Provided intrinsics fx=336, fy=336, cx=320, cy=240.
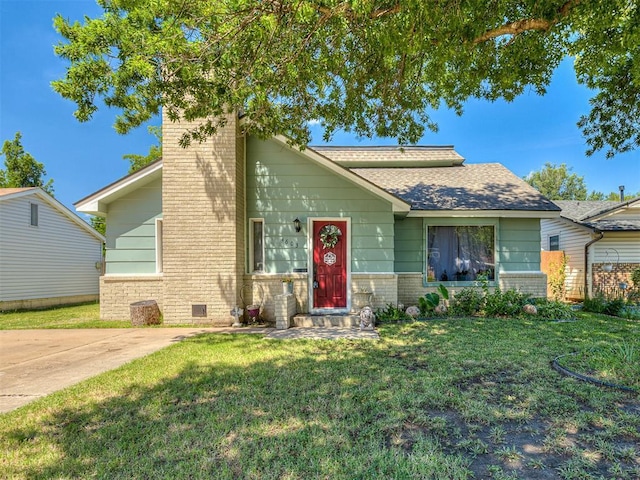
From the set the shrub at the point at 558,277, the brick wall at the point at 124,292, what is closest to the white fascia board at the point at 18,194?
the brick wall at the point at 124,292

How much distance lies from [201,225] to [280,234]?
1943 millimetres

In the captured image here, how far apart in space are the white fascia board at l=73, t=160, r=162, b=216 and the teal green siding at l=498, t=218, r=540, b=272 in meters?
9.76

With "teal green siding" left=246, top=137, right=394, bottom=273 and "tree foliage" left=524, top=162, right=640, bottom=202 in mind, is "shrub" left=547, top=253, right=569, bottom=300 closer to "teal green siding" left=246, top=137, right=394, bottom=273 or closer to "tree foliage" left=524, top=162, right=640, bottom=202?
"teal green siding" left=246, top=137, right=394, bottom=273

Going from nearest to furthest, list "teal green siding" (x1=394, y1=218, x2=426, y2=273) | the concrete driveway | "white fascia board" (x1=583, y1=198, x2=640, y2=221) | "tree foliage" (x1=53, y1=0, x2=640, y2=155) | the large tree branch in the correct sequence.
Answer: the concrete driveway
"tree foliage" (x1=53, y1=0, x2=640, y2=155)
the large tree branch
"teal green siding" (x1=394, y1=218, x2=426, y2=273)
"white fascia board" (x1=583, y1=198, x2=640, y2=221)

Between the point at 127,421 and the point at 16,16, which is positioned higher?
the point at 16,16

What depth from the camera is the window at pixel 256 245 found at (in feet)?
28.9

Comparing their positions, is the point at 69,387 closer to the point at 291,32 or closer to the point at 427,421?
the point at 427,421

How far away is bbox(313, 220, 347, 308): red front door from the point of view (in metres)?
8.69

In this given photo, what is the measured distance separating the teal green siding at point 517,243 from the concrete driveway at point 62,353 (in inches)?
282

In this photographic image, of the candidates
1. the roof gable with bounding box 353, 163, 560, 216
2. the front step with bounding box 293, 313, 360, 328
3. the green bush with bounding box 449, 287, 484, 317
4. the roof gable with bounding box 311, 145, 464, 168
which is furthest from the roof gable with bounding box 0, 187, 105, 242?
the green bush with bounding box 449, 287, 484, 317

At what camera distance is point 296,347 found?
19.6ft

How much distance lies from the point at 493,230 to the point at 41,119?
85.5 ft

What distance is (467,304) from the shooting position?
356 inches

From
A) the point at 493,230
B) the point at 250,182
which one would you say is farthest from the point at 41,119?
the point at 493,230
